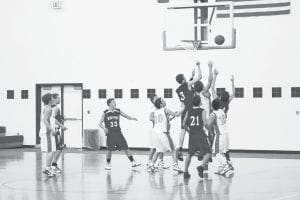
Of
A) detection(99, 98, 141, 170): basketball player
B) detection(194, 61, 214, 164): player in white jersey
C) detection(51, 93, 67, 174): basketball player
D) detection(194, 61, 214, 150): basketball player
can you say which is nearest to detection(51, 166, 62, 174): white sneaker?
detection(51, 93, 67, 174): basketball player

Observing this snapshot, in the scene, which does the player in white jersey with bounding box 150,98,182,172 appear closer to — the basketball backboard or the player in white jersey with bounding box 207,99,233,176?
the player in white jersey with bounding box 207,99,233,176

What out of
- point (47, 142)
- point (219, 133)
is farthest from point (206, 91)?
point (47, 142)

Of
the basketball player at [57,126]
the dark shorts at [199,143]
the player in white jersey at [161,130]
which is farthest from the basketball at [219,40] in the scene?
the basketball player at [57,126]

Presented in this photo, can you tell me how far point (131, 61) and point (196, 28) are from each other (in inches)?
143

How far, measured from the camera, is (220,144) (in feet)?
53.0

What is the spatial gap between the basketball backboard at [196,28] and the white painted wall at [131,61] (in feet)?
2.47

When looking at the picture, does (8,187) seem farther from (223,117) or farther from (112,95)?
(112,95)

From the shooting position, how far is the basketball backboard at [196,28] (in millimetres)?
20562

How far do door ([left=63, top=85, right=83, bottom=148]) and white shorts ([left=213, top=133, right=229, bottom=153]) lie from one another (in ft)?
35.1

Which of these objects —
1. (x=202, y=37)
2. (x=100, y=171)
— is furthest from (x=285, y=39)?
(x=100, y=171)

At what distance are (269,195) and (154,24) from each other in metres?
12.9

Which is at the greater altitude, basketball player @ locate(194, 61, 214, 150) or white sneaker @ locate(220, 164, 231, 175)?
basketball player @ locate(194, 61, 214, 150)

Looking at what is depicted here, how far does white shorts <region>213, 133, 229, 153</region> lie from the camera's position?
52.9 ft

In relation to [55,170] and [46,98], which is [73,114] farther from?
[46,98]
